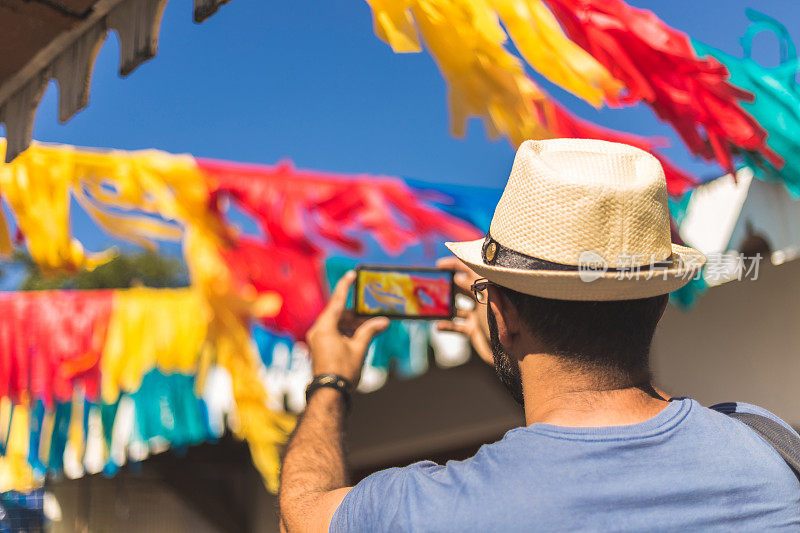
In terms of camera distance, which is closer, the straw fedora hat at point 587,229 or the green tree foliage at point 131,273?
the straw fedora hat at point 587,229

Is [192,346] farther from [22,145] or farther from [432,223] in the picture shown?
[22,145]

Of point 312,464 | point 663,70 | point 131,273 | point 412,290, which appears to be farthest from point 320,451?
point 131,273

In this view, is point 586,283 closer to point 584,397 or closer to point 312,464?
point 584,397

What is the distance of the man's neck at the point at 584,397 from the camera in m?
0.77

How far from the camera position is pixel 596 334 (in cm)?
79

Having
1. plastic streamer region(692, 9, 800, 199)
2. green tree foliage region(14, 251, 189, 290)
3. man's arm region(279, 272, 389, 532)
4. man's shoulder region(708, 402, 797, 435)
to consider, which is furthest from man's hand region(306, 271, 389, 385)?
green tree foliage region(14, 251, 189, 290)

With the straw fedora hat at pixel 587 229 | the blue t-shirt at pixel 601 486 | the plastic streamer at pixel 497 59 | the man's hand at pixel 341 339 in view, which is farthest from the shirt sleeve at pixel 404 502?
the plastic streamer at pixel 497 59

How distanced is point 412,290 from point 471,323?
25 cm

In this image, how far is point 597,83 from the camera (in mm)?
1833

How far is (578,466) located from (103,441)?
299cm

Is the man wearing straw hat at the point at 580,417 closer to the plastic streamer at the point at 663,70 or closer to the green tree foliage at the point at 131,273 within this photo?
the plastic streamer at the point at 663,70

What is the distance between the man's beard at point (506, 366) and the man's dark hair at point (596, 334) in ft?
0.21

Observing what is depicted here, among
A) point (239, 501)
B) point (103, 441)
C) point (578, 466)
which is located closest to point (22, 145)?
point (578, 466)

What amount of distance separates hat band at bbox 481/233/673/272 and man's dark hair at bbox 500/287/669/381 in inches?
1.5
